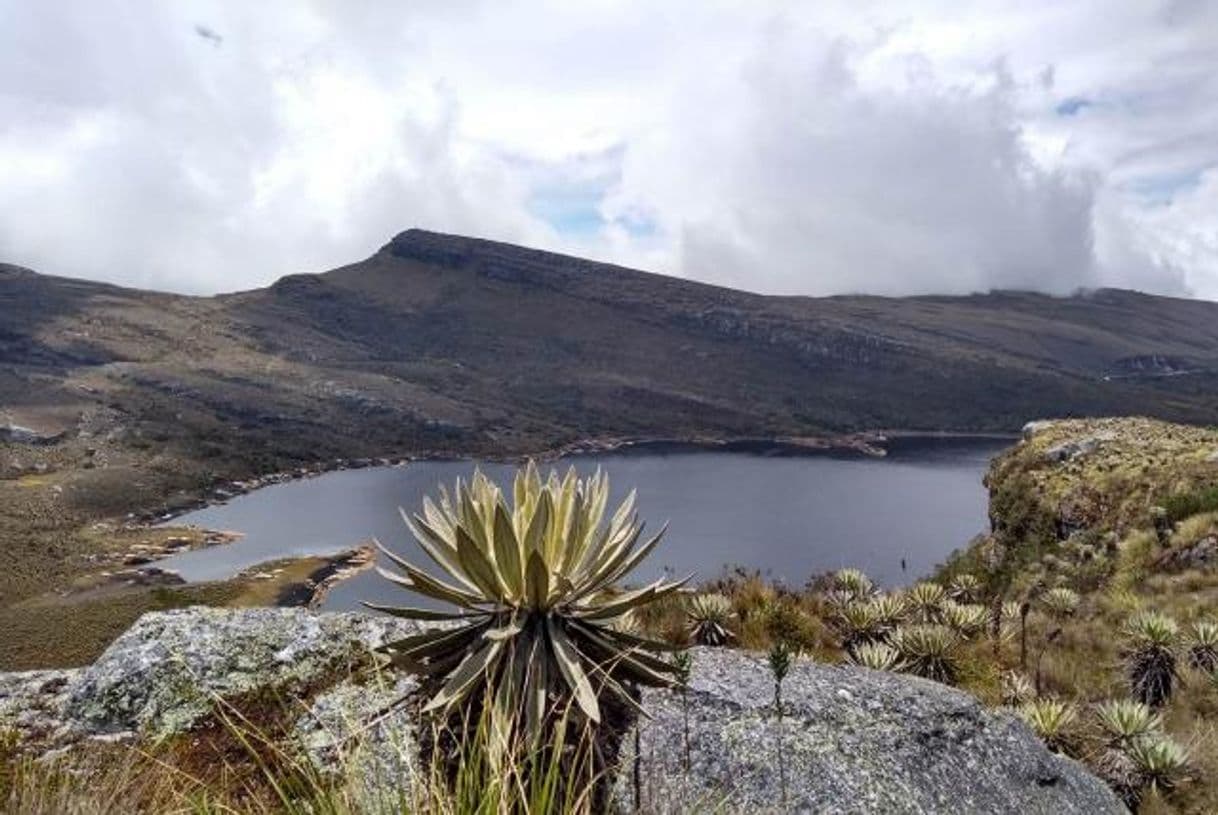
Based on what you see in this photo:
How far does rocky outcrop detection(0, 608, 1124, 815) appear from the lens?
552cm

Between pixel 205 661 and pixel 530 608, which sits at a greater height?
Answer: pixel 530 608

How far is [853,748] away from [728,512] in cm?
9219

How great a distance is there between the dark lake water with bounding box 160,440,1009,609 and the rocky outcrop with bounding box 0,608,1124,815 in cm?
4131

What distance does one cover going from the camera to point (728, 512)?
97.1 metres

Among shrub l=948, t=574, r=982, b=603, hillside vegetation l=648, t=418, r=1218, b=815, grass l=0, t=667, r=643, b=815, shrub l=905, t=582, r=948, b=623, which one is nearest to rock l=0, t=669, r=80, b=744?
grass l=0, t=667, r=643, b=815

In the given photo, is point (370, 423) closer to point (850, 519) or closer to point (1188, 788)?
point (850, 519)

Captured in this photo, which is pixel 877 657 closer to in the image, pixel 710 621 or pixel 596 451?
pixel 710 621

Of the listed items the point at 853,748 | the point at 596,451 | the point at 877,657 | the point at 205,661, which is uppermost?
the point at 205,661

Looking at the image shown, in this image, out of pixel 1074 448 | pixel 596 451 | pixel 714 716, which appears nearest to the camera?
pixel 714 716

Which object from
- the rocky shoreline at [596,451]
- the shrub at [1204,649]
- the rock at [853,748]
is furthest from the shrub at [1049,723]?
the rocky shoreline at [596,451]

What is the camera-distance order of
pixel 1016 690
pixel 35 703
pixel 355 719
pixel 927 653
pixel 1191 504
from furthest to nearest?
pixel 1191 504 → pixel 927 653 → pixel 1016 690 → pixel 35 703 → pixel 355 719

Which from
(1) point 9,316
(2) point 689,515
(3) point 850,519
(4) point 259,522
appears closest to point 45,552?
(4) point 259,522

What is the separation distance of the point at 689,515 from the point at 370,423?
320 feet

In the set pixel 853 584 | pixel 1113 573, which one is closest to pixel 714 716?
pixel 853 584
